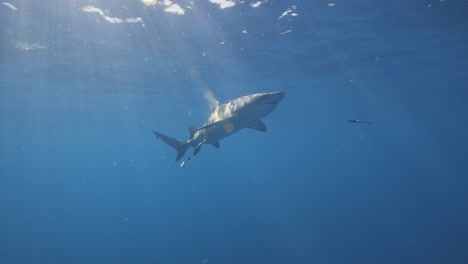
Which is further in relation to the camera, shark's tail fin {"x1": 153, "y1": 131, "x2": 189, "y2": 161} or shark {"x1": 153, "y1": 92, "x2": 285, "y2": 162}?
shark's tail fin {"x1": 153, "y1": 131, "x2": 189, "y2": 161}

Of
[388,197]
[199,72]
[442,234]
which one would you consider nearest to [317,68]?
[199,72]

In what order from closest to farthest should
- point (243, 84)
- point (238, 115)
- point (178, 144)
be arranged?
point (238, 115)
point (178, 144)
point (243, 84)

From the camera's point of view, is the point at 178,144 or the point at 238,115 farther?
the point at 178,144

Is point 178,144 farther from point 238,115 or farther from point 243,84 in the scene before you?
point 243,84

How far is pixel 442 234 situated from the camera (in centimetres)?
3084

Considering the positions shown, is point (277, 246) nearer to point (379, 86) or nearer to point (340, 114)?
point (379, 86)

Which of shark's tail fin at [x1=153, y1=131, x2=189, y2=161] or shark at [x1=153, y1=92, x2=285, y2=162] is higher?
shark at [x1=153, y1=92, x2=285, y2=162]

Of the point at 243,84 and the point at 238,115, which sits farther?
the point at 243,84

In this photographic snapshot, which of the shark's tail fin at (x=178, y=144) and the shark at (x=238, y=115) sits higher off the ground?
the shark at (x=238, y=115)

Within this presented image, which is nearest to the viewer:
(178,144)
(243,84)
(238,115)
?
(238,115)

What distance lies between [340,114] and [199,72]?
3418 cm

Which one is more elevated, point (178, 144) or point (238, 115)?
point (238, 115)

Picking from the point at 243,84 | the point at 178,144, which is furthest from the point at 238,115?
the point at 243,84

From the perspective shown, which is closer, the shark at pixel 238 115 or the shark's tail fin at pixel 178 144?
the shark at pixel 238 115
